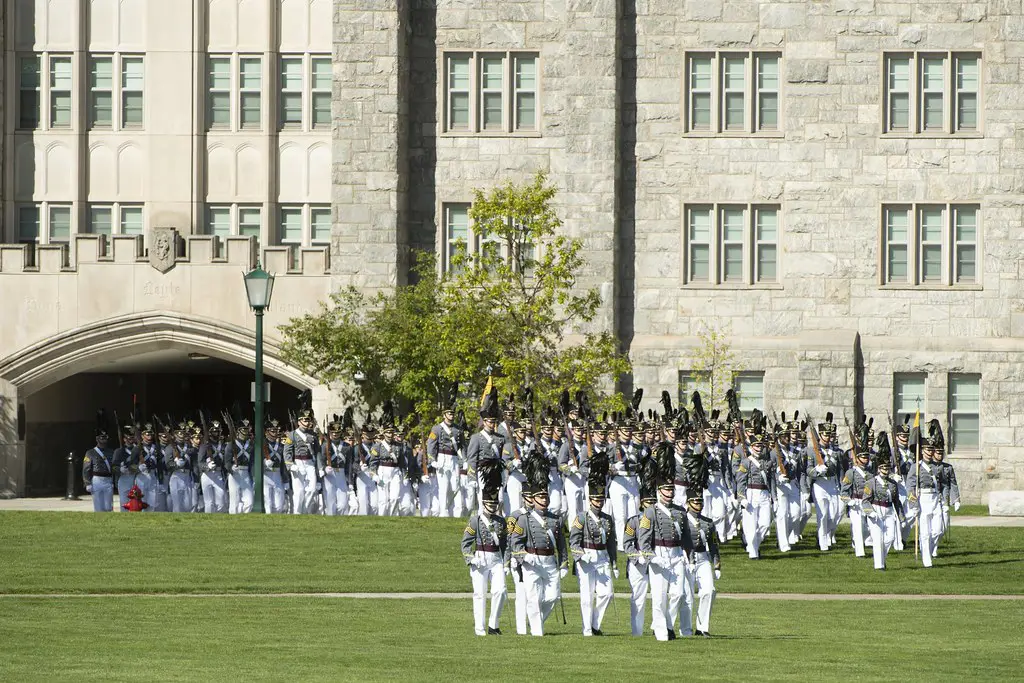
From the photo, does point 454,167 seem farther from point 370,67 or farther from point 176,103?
point 176,103

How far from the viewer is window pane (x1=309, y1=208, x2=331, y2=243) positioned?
3975cm

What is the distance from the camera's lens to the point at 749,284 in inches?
1508

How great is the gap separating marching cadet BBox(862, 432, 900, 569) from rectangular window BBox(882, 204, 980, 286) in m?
11.5

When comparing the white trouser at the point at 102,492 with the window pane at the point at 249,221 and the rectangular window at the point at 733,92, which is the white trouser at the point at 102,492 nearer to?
the window pane at the point at 249,221

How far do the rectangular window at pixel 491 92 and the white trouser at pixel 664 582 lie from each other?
68.7ft

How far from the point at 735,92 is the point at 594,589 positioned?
21.2 m

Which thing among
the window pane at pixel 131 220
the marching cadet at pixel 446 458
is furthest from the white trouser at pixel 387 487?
the window pane at pixel 131 220

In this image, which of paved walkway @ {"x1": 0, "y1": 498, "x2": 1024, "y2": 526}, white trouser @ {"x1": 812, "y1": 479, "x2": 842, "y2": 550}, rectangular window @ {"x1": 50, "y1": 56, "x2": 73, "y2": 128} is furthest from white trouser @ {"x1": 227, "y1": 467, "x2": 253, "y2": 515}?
rectangular window @ {"x1": 50, "y1": 56, "x2": 73, "y2": 128}

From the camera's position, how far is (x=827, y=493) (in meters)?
28.7

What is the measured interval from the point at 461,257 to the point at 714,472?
7.83 m

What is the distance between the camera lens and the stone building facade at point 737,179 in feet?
124

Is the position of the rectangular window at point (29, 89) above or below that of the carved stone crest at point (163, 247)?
above

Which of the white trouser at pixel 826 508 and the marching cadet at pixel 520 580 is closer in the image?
the marching cadet at pixel 520 580

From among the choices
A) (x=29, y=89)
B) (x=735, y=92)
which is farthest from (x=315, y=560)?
(x=29, y=89)
